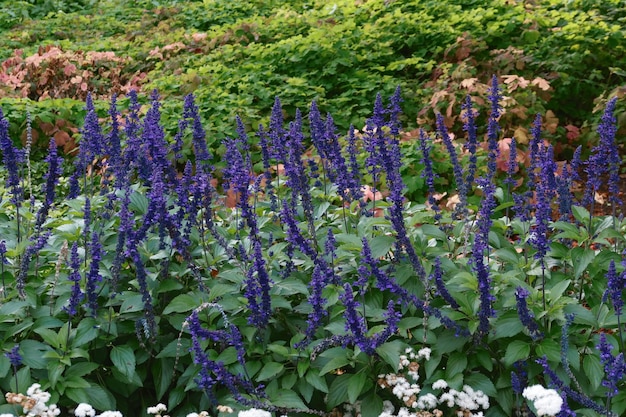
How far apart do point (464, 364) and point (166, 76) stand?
7957 mm

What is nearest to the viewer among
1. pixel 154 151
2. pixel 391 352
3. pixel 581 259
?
pixel 391 352

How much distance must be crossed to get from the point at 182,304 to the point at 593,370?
1.87 m

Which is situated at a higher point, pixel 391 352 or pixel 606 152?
pixel 606 152

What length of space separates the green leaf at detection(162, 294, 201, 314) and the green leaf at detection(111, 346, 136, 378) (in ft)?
0.83

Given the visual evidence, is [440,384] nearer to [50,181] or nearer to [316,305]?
[316,305]

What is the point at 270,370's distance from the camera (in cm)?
334

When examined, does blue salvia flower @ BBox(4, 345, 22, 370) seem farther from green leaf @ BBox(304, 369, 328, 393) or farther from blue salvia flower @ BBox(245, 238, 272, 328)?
green leaf @ BBox(304, 369, 328, 393)

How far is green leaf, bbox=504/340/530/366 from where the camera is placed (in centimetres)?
325

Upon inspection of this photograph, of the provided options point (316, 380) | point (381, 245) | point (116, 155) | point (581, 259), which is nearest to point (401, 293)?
point (381, 245)

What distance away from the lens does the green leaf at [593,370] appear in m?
3.21

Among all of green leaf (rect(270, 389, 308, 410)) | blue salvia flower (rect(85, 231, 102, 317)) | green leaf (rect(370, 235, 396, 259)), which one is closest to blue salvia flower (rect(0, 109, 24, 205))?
blue salvia flower (rect(85, 231, 102, 317))

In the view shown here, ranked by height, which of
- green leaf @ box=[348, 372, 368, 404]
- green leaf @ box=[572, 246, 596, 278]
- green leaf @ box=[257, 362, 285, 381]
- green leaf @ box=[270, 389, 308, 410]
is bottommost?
green leaf @ box=[348, 372, 368, 404]

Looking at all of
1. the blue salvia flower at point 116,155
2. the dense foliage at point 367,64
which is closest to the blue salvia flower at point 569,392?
the blue salvia flower at point 116,155

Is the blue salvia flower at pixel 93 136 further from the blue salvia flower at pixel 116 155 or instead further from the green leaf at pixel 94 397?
the green leaf at pixel 94 397
